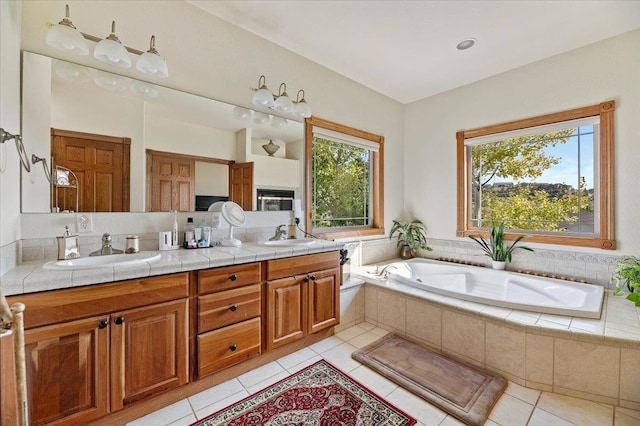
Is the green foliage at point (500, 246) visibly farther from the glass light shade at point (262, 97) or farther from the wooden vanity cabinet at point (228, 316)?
the glass light shade at point (262, 97)

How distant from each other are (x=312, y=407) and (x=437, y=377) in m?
0.89

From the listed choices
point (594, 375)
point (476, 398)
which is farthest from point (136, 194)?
point (594, 375)

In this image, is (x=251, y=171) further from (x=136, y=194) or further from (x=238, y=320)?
(x=238, y=320)

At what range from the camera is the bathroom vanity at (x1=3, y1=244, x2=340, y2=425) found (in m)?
1.21

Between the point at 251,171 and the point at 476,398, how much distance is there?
7.50 ft

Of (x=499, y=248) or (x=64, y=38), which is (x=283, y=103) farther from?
(x=499, y=248)

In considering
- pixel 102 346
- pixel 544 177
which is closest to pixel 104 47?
pixel 102 346

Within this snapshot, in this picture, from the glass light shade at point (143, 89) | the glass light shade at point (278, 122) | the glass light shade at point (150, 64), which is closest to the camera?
the glass light shade at point (150, 64)

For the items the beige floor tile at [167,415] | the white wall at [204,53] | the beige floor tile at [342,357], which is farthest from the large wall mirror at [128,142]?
the beige floor tile at [342,357]

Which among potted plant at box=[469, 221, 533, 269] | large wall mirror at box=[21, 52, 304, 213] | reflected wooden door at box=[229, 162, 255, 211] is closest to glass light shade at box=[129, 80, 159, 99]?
large wall mirror at box=[21, 52, 304, 213]

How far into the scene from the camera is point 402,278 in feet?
8.84

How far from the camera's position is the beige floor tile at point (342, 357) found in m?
2.03

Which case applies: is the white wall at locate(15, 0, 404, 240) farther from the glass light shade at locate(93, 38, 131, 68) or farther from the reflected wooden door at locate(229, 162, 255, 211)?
the reflected wooden door at locate(229, 162, 255, 211)

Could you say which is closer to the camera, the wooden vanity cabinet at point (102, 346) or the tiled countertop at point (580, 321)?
the wooden vanity cabinet at point (102, 346)
